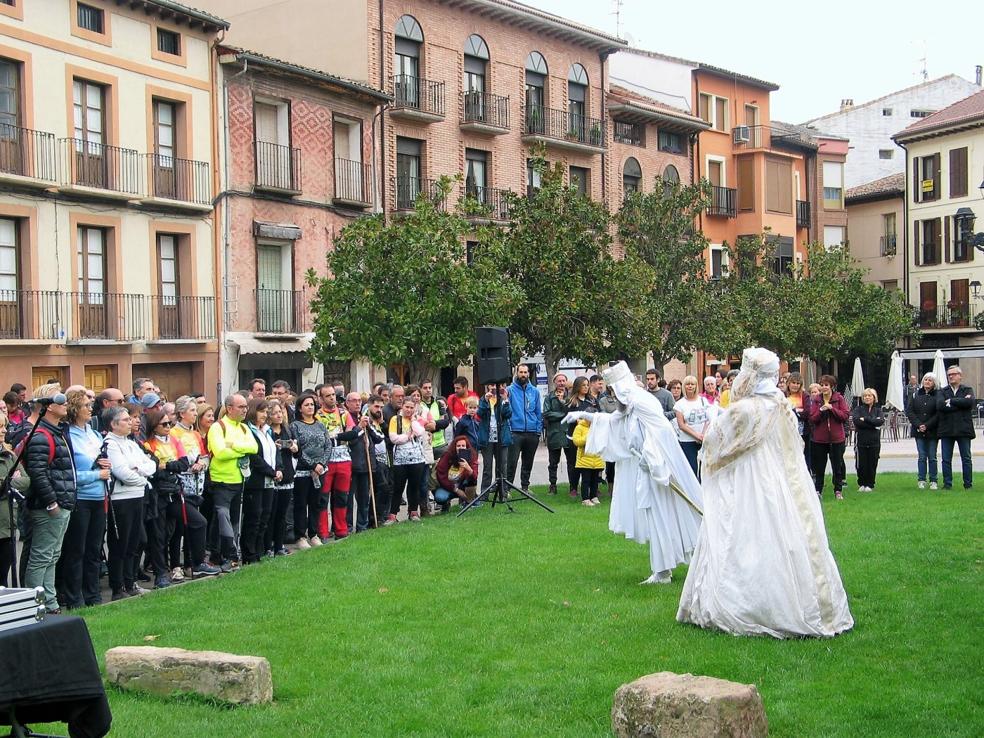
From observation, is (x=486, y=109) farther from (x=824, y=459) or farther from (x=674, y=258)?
(x=824, y=459)

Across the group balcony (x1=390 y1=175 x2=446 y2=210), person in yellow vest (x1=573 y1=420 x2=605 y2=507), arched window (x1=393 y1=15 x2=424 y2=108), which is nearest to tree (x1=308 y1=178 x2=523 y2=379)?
balcony (x1=390 y1=175 x2=446 y2=210)

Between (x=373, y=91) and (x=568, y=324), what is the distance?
8261mm

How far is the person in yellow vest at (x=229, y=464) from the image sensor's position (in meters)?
12.5

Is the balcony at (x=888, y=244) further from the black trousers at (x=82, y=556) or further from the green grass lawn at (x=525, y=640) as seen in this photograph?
the black trousers at (x=82, y=556)

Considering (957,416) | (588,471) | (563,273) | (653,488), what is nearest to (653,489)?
(653,488)

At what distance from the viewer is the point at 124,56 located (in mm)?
26922

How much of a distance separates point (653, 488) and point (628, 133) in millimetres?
33648

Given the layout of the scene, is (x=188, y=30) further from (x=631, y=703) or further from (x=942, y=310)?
(x=942, y=310)

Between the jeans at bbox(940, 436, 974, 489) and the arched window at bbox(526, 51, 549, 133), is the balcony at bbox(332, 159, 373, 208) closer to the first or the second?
the arched window at bbox(526, 51, 549, 133)

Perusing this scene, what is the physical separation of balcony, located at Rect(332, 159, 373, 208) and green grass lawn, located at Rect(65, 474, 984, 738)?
1964 cm

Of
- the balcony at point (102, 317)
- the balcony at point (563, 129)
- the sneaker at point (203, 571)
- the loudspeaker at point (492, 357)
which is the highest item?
the balcony at point (563, 129)

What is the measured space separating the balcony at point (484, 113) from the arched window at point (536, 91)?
1.01m

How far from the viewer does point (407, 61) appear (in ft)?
115

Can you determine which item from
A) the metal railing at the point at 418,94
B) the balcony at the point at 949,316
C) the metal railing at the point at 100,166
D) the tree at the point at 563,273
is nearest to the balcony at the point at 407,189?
the metal railing at the point at 418,94
